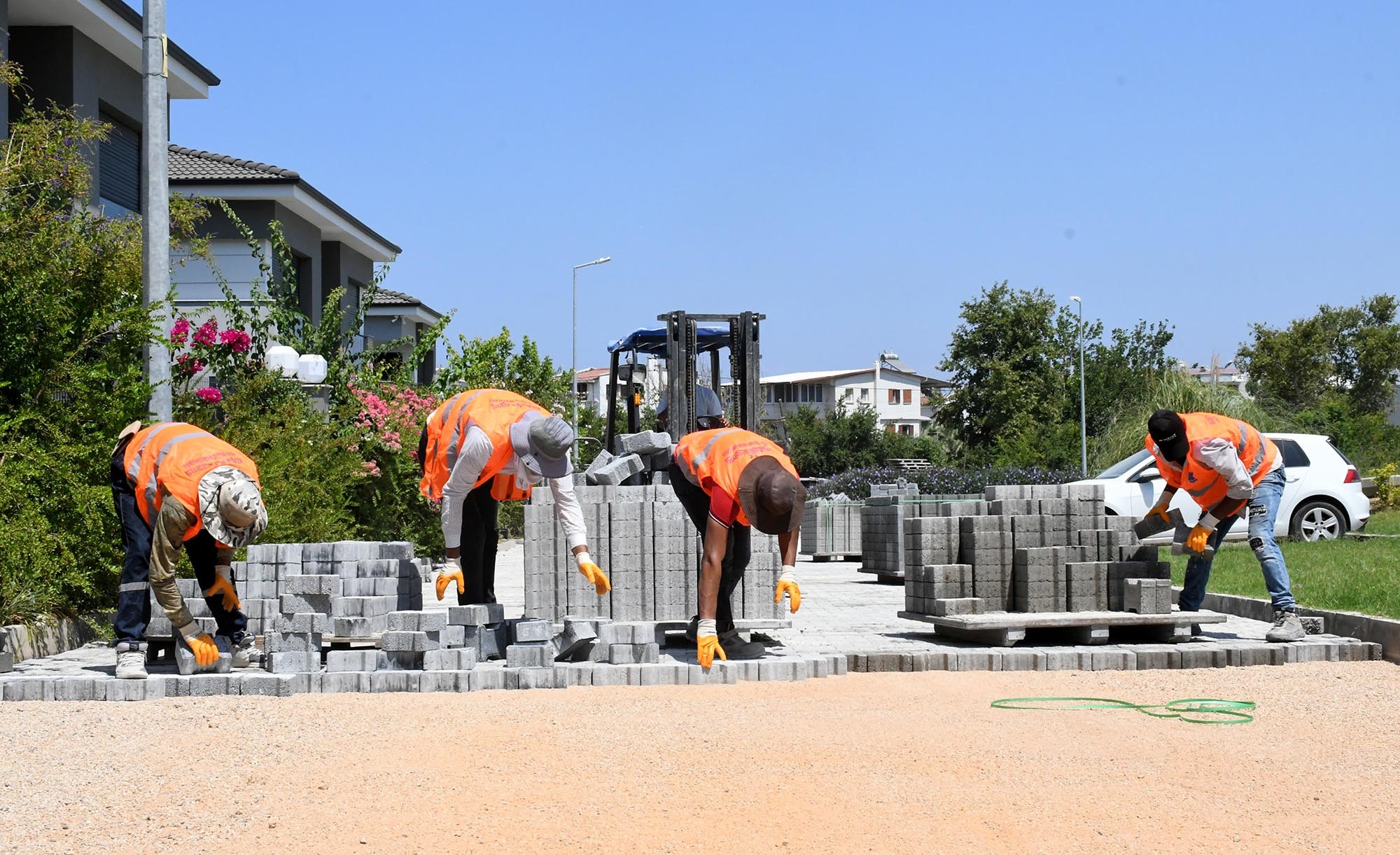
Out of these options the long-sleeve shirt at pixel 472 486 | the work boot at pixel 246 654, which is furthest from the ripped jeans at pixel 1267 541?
the work boot at pixel 246 654

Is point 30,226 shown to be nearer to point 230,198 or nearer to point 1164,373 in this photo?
point 230,198

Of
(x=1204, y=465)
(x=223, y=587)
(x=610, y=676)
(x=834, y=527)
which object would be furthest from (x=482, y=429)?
(x=834, y=527)

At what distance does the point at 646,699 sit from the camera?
7719 mm

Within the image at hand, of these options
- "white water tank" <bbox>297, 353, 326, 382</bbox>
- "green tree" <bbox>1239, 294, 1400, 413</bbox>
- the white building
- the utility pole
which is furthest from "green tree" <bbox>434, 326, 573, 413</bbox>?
the white building

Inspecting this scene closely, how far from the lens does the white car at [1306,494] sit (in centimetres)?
1836

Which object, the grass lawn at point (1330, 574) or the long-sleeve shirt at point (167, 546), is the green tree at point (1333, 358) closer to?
the grass lawn at point (1330, 574)

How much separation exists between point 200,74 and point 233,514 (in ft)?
47.2

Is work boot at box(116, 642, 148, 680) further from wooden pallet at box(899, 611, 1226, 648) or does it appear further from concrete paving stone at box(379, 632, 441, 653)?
wooden pallet at box(899, 611, 1226, 648)

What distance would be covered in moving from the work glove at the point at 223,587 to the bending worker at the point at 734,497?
297cm

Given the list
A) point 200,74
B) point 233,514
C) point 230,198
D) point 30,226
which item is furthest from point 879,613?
point 230,198

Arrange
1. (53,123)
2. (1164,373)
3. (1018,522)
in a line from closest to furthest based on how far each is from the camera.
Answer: (1018,522) → (53,123) → (1164,373)

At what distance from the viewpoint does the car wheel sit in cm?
1841

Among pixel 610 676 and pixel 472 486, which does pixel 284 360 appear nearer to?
pixel 472 486

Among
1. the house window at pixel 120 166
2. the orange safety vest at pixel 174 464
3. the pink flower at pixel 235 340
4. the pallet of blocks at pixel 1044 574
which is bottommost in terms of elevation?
the pallet of blocks at pixel 1044 574
